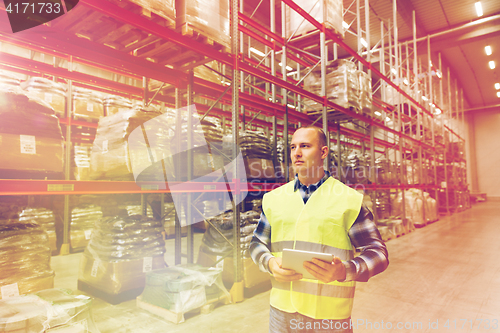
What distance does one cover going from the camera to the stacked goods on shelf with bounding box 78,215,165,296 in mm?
3723

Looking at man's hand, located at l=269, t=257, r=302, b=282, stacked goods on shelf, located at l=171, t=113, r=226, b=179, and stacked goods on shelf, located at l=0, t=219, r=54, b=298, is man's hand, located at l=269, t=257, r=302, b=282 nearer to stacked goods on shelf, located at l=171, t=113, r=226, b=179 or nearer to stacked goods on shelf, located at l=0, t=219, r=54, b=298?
stacked goods on shelf, located at l=0, t=219, r=54, b=298


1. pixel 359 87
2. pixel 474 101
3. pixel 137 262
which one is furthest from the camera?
pixel 474 101

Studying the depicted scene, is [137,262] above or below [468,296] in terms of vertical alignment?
above

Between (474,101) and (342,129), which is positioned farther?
(474,101)

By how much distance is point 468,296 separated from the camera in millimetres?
4160

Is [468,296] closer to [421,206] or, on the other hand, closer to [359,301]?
[359,301]

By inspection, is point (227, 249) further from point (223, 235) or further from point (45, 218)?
point (45, 218)

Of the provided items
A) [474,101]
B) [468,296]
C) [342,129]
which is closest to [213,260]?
[468,296]

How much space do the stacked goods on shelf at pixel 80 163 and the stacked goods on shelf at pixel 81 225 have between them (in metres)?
0.86

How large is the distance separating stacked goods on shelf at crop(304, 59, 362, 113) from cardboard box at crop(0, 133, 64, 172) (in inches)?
194

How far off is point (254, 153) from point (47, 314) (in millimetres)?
3403

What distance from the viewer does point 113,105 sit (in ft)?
21.1

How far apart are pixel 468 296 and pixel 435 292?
39cm

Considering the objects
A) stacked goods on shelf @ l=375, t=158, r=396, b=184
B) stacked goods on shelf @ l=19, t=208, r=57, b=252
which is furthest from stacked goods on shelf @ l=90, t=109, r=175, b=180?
stacked goods on shelf @ l=375, t=158, r=396, b=184
